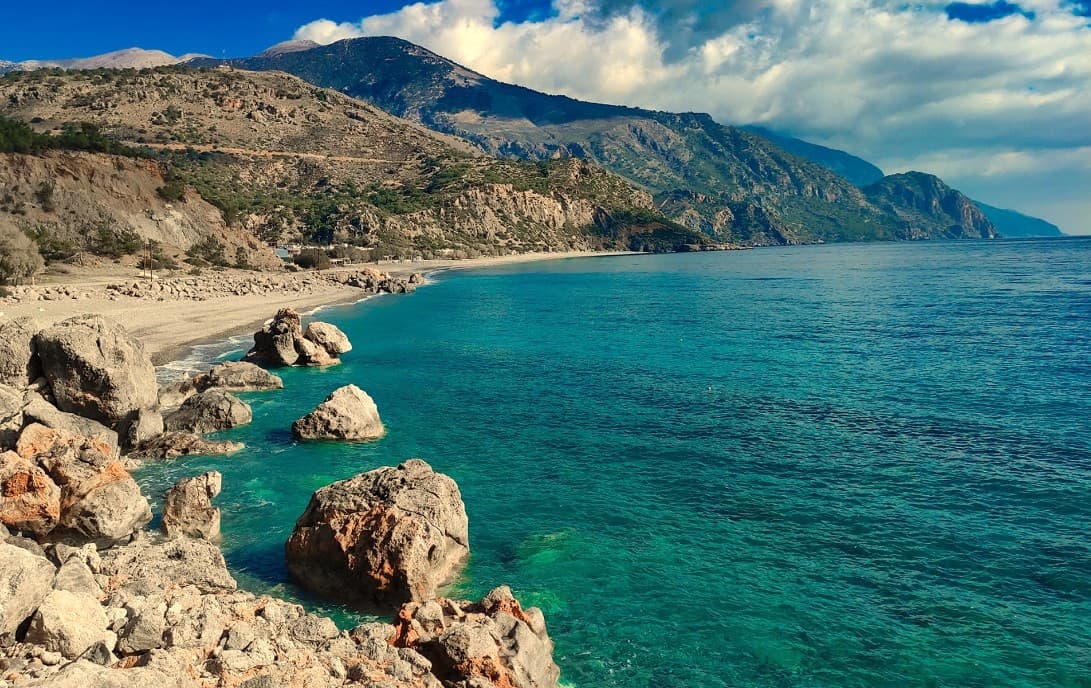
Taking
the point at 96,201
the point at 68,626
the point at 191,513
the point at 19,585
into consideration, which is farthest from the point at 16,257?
the point at 68,626

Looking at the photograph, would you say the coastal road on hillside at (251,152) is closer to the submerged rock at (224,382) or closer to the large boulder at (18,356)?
the submerged rock at (224,382)

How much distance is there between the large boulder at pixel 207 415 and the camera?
2688 centimetres

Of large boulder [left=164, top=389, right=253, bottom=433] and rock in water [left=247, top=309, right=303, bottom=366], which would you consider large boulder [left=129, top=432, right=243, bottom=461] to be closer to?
large boulder [left=164, top=389, right=253, bottom=433]

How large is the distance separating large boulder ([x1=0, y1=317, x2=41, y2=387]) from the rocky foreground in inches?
2.1

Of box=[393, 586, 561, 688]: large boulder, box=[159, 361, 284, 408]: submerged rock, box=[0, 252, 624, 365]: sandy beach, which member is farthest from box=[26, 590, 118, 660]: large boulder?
box=[0, 252, 624, 365]: sandy beach

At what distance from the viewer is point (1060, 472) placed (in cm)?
2122

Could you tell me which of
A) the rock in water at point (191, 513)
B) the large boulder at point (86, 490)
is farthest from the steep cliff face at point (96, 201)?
the rock in water at point (191, 513)

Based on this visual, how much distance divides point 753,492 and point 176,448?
2032 centimetres

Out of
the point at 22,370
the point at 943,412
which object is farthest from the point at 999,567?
the point at 22,370

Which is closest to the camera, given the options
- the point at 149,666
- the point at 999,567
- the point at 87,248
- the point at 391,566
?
the point at 149,666

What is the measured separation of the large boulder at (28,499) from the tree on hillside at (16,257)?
51.0 m

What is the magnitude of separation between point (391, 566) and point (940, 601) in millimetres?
12017

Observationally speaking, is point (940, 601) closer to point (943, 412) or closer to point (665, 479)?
point (665, 479)

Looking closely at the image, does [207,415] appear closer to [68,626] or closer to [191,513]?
[191,513]
